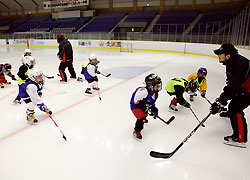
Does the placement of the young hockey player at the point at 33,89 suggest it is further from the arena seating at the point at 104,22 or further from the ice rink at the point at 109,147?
the arena seating at the point at 104,22

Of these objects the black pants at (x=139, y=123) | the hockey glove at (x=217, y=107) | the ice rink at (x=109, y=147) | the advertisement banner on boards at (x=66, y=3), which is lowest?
the ice rink at (x=109, y=147)

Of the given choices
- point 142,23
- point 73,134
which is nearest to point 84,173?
point 73,134

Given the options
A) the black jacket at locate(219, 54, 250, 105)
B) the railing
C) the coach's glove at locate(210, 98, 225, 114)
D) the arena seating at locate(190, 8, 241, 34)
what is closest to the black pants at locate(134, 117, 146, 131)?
the coach's glove at locate(210, 98, 225, 114)

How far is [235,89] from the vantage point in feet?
6.37

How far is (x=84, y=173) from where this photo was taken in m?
1.85

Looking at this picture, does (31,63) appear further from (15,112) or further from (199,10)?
(199,10)

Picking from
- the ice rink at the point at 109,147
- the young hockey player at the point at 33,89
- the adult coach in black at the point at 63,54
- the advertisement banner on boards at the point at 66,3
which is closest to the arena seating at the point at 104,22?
the advertisement banner on boards at the point at 66,3

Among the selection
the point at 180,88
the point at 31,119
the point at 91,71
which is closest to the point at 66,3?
the point at 91,71

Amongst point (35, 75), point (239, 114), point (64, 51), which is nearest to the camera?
point (239, 114)

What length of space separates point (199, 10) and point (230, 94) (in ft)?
53.9

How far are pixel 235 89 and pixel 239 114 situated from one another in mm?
431

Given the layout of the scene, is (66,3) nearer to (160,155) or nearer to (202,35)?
(202,35)

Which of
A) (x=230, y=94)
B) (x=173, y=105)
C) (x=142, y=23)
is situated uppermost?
(x=142, y=23)

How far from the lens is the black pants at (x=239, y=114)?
2.16 metres
